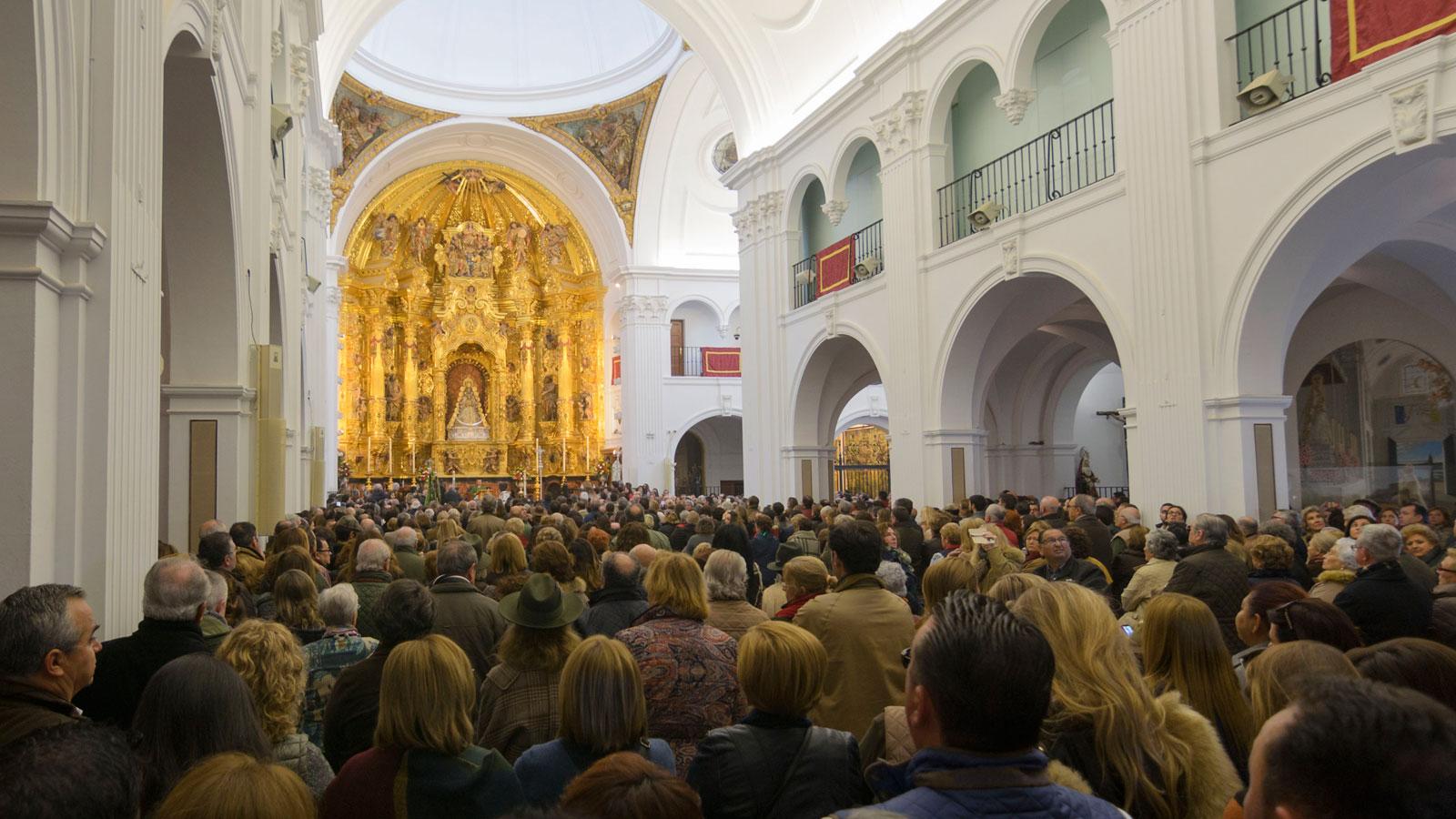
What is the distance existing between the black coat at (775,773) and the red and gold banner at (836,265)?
600 inches

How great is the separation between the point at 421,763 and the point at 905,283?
13871 millimetres

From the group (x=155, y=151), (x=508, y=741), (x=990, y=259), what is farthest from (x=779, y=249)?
(x=508, y=741)

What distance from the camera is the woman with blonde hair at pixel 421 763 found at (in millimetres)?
2490

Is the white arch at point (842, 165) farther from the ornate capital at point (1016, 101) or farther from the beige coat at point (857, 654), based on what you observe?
the beige coat at point (857, 654)

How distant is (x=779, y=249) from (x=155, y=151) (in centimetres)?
1517

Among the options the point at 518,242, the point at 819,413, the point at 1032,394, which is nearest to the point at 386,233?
the point at 518,242

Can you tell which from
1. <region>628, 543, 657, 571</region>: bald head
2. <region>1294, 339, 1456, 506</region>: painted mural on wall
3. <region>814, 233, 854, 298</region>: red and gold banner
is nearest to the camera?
<region>628, 543, 657, 571</region>: bald head

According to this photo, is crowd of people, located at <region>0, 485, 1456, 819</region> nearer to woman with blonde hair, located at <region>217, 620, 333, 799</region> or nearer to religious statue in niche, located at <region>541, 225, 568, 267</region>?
woman with blonde hair, located at <region>217, 620, 333, 799</region>

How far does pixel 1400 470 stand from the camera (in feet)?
43.3

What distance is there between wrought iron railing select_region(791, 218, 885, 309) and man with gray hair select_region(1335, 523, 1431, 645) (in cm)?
1229

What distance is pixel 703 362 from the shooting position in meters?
29.9

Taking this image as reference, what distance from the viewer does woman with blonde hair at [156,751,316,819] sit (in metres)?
1.70

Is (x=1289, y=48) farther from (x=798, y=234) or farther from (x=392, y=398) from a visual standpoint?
(x=392, y=398)

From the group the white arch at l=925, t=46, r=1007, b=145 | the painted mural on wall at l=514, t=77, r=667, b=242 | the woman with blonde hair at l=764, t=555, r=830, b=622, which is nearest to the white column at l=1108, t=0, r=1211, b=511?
the white arch at l=925, t=46, r=1007, b=145
